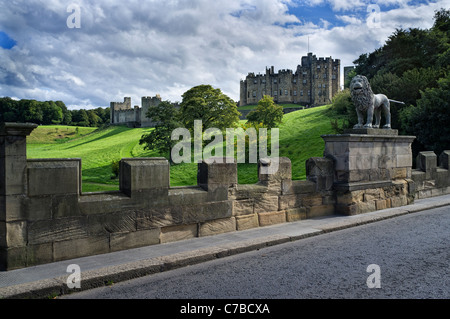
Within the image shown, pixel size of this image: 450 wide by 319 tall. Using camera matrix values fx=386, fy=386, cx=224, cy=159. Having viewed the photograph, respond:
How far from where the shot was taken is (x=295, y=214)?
896 centimetres

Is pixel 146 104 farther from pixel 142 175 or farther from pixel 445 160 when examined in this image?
pixel 142 175

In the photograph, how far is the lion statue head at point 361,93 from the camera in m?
10.4

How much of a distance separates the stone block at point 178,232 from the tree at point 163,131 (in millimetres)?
34492

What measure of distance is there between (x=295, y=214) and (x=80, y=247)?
4.95 m

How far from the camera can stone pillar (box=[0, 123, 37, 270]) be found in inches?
206

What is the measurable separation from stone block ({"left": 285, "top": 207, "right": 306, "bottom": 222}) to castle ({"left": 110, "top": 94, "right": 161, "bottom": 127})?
8098 centimetres

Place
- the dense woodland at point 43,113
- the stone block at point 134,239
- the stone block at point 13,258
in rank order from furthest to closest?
1. the dense woodland at point 43,113
2. the stone block at point 134,239
3. the stone block at point 13,258

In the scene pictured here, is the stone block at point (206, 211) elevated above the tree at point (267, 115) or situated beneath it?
situated beneath

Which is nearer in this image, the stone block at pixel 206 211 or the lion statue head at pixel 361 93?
the stone block at pixel 206 211

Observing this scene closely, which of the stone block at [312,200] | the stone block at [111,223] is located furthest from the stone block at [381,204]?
the stone block at [111,223]

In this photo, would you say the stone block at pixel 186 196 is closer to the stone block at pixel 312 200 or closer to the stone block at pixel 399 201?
the stone block at pixel 312 200

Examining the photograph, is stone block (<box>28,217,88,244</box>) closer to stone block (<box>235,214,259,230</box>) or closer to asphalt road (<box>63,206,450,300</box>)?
asphalt road (<box>63,206,450,300</box>)

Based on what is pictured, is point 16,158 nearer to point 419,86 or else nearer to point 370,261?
point 370,261
